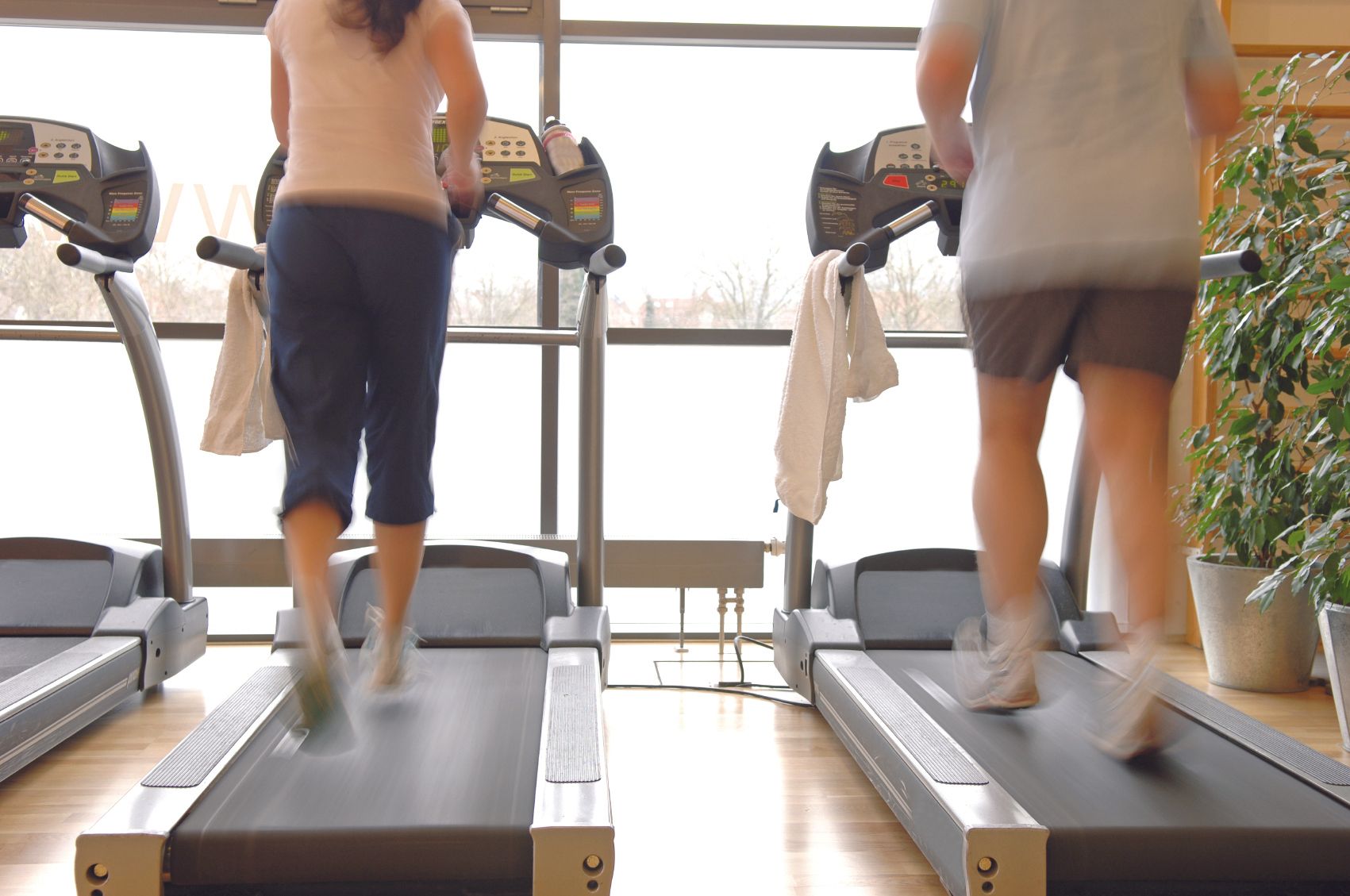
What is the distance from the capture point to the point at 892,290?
3.50m

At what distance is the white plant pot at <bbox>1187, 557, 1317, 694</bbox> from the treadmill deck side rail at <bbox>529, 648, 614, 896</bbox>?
1.82 m

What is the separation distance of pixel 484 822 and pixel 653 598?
6.96 ft

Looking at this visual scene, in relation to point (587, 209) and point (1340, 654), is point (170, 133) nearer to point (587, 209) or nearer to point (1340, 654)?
point (587, 209)

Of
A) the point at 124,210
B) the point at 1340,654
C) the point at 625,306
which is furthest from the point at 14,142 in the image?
the point at 1340,654

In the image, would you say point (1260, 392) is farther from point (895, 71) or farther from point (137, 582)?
point (137, 582)

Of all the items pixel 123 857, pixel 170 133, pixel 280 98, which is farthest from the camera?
pixel 170 133

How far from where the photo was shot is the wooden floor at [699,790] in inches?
64.8

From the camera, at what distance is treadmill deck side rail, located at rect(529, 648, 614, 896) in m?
1.36

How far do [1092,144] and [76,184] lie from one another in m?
2.22

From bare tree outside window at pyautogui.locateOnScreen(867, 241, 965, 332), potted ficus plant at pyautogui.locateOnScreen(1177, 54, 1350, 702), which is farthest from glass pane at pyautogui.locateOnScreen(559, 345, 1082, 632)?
potted ficus plant at pyautogui.locateOnScreen(1177, 54, 1350, 702)

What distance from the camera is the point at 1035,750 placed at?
5.79 feet

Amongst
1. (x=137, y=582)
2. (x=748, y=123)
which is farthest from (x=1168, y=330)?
(x=137, y=582)

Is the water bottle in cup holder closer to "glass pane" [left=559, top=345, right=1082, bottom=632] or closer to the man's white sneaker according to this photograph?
"glass pane" [left=559, top=345, right=1082, bottom=632]

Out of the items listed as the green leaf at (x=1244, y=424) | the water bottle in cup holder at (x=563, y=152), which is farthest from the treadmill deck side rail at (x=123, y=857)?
the green leaf at (x=1244, y=424)
